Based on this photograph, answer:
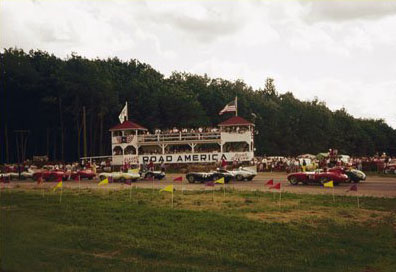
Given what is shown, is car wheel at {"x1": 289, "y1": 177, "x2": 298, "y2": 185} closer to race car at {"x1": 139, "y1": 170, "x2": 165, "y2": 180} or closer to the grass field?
the grass field

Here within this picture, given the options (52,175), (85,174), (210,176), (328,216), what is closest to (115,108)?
(85,174)

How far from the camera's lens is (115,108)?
6888cm

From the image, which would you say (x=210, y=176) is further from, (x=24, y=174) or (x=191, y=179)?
(x=24, y=174)

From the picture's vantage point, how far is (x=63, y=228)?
1730 centimetres

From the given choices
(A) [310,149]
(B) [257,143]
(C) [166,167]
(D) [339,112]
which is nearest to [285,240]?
(C) [166,167]

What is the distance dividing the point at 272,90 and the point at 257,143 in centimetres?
3180

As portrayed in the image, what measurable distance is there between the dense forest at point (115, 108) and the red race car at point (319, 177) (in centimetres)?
2566

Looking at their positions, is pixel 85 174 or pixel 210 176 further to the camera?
pixel 85 174

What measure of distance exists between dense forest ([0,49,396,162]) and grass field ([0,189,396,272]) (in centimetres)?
3707

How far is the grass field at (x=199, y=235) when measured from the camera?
1324 cm

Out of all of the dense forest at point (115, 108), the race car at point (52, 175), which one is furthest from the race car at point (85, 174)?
the dense forest at point (115, 108)

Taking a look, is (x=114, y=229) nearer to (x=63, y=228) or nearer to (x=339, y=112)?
(x=63, y=228)

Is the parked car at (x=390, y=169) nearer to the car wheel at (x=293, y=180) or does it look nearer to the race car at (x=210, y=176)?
the car wheel at (x=293, y=180)

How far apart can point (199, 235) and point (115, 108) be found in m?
54.8
